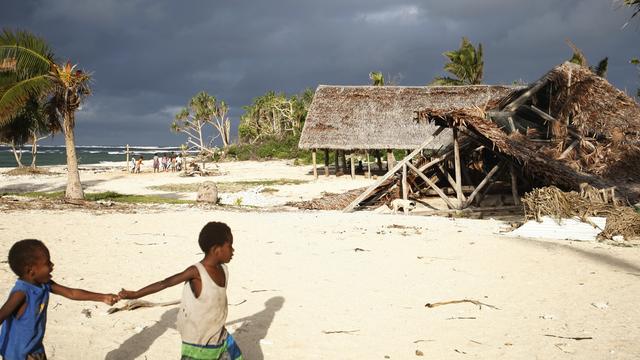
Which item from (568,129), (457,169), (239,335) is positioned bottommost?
(239,335)

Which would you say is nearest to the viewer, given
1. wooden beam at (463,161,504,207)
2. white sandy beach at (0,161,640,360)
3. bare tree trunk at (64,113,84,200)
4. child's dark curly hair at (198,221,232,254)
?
child's dark curly hair at (198,221,232,254)

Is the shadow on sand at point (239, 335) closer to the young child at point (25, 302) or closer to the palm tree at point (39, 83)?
the young child at point (25, 302)

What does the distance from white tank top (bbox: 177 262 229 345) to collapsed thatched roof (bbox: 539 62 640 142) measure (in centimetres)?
1387

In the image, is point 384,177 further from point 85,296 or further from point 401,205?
point 85,296

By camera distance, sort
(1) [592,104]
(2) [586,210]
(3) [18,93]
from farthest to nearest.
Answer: (3) [18,93] → (1) [592,104] → (2) [586,210]

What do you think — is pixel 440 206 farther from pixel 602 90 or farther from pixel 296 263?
pixel 296 263

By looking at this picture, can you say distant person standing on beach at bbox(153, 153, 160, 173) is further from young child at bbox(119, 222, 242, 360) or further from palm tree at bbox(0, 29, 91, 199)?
young child at bbox(119, 222, 242, 360)

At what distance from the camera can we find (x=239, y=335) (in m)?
4.52

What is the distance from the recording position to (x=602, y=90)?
14.1 m

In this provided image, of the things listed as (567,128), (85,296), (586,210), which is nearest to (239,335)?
(85,296)

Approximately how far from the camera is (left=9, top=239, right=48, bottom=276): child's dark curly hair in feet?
9.10

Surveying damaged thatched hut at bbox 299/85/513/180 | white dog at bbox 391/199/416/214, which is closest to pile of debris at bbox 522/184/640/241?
white dog at bbox 391/199/416/214

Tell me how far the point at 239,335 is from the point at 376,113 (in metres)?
24.3

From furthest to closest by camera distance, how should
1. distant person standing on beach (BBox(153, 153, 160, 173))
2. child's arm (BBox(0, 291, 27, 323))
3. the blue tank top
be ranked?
distant person standing on beach (BBox(153, 153, 160, 173)), the blue tank top, child's arm (BBox(0, 291, 27, 323))
